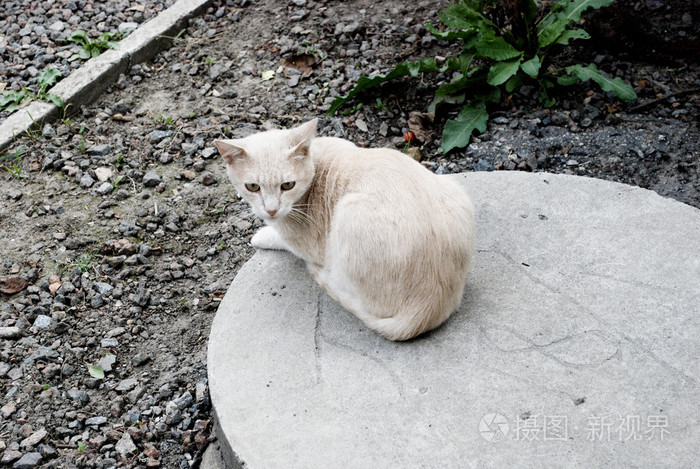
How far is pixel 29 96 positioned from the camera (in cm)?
546

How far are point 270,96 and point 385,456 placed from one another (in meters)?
3.66

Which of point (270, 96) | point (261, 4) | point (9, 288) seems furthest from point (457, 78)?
point (9, 288)

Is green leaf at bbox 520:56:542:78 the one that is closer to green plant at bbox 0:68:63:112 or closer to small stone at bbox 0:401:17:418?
green plant at bbox 0:68:63:112

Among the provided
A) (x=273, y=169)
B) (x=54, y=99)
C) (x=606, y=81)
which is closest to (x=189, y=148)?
(x=54, y=99)

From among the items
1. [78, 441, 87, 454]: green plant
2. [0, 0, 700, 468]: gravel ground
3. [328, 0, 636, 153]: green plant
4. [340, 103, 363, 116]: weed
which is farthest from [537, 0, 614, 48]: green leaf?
[78, 441, 87, 454]: green plant

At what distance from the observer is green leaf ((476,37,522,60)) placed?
4.65 metres

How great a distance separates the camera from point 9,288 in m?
4.08

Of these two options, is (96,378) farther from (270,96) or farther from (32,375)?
(270,96)

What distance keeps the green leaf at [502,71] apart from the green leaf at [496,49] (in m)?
0.05

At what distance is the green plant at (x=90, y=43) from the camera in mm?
5879

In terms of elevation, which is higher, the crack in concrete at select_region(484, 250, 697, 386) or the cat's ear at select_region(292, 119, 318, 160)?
the cat's ear at select_region(292, 119, 318, 160)

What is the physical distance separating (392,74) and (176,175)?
1788 mm

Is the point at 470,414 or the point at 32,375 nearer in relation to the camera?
the point at 470,414

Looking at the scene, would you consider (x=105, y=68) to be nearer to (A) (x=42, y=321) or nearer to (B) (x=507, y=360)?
(A) (x=42, y=321)
